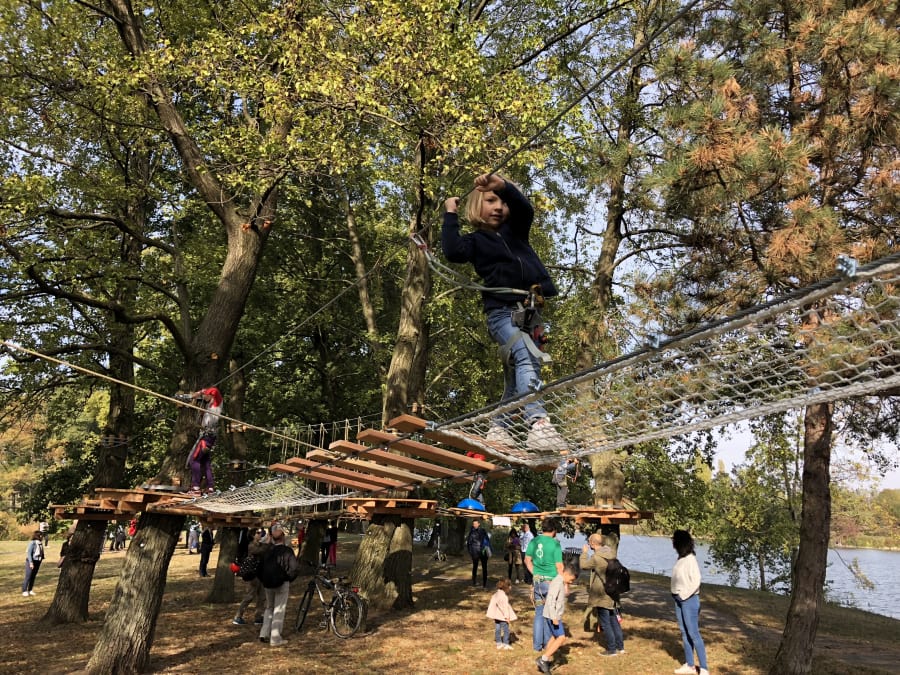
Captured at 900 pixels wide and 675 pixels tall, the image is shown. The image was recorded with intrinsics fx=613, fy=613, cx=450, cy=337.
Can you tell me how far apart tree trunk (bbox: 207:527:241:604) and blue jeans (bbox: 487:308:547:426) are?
405 inches

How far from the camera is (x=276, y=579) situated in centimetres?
818

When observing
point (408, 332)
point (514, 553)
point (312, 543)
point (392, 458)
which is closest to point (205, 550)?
point (312, 543)

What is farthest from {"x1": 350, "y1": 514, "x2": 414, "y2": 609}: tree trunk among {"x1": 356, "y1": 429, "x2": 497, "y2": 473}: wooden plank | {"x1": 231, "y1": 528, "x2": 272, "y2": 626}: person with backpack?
{"x1": 356, "y1": 429, "x2": 497, "y2": 473}: wooden plank

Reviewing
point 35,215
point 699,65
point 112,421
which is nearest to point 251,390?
point 112,421

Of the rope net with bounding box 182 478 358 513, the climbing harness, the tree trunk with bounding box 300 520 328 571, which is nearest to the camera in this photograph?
the climbing harness

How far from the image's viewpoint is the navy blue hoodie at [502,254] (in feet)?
13.0

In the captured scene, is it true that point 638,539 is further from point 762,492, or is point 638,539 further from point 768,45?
point 768,45

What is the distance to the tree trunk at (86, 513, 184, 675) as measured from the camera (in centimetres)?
650

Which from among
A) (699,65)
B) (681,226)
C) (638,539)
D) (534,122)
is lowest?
(638,539)

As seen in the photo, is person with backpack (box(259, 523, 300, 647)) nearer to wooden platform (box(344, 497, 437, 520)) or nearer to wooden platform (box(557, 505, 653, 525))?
wooden platform (box(344, 497, 437, 520))

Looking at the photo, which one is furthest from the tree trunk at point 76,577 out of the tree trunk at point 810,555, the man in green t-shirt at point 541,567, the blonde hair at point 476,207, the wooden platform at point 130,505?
the tree trunk at point 810,555

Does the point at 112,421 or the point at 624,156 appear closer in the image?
the point at 624,156

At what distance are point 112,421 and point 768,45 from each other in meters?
11.5

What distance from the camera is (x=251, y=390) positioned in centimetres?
1698
